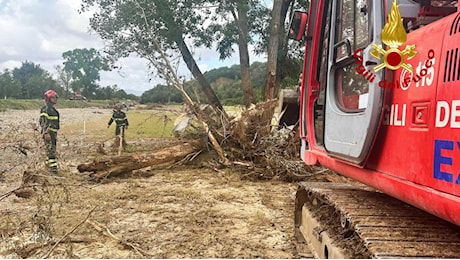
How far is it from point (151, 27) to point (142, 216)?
25.5ft

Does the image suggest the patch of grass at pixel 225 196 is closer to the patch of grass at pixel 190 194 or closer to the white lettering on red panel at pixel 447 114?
the patch of grass at pixel 190 194

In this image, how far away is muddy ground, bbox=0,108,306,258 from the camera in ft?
12.9

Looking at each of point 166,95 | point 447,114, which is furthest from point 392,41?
point 166,95

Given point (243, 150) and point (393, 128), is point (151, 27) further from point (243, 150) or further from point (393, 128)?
point (393, 128)

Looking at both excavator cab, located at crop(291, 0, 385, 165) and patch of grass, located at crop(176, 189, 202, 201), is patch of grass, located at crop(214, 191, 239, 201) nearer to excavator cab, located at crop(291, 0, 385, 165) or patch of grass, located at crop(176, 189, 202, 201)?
patch of grass, located at crop(176, 189, 202, 201)

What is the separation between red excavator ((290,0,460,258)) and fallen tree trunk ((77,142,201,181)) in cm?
536

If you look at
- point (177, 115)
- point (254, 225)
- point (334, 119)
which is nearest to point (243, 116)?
point (177, 115)

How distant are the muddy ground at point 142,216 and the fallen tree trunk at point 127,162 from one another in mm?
177

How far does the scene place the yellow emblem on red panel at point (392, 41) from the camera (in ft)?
6.36

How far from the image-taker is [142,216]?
17.2 feet

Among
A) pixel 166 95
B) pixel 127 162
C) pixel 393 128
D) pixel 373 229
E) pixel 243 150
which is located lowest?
pixel 127 162

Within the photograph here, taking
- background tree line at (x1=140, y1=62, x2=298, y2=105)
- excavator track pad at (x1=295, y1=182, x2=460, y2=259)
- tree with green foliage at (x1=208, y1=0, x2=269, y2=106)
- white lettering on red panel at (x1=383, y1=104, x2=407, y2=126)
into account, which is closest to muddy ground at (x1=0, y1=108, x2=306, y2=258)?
excavator track pad at (x1=295, y1=182, x2=460, y2=259)

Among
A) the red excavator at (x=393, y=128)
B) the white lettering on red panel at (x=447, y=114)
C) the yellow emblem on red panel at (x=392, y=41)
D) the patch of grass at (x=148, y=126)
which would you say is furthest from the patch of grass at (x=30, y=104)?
the white lettering on red panel at (x=447, y=114)

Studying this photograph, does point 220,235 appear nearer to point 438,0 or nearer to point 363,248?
point 363,248
